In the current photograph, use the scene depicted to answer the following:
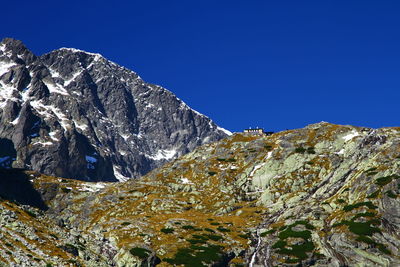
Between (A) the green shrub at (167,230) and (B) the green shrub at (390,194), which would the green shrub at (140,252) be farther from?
(B) the green shrub at (390,194)

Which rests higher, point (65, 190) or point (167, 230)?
point (65, 190)

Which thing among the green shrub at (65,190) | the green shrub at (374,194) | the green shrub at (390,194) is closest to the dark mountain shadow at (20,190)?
the green shrub at (65,190)

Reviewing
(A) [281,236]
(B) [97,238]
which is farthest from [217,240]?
(B) [97,238]

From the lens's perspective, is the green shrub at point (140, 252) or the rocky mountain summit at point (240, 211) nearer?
the rocky mountain summit at point (240, 211)

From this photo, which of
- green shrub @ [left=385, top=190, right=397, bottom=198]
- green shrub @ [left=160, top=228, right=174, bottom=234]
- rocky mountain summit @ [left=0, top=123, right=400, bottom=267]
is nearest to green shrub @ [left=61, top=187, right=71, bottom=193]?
rocky mountain summit @ [left=0, top=123, right=400, bottom=267]

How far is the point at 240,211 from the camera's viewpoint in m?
140

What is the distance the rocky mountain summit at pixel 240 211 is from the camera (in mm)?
94312

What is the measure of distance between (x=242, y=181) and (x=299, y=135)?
1385 inches

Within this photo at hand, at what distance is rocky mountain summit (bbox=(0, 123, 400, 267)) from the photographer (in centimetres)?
9431

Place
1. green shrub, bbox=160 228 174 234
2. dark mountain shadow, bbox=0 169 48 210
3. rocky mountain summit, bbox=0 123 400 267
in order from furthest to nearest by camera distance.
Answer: dark mountain shadow, bbox=0 169 48 210, green shrub, bbox=160 228 174 234, rocky mountain summit, bbox=0 123 400 267

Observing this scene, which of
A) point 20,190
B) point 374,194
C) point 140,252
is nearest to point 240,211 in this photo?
point 374,194

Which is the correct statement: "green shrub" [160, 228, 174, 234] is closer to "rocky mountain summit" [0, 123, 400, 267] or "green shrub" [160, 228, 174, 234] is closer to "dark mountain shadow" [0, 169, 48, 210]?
"rocky mountain summit" [0, 123, 400, 267]

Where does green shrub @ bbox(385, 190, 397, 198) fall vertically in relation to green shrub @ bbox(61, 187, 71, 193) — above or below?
below

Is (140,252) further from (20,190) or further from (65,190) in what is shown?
(20,190)
